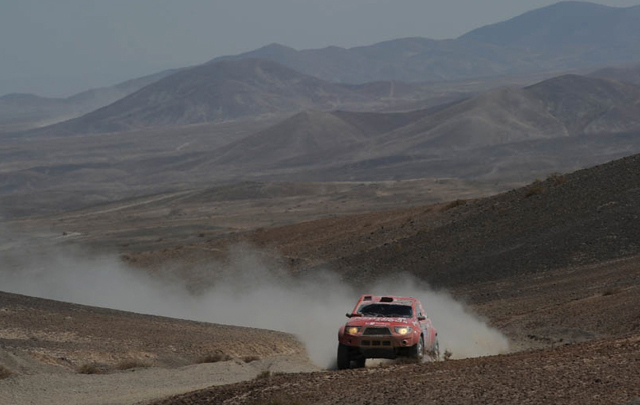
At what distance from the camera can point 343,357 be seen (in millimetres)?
16922

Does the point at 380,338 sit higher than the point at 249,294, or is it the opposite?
the point at 380,338

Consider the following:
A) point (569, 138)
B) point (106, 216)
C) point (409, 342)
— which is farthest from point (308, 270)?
point (569, 138)

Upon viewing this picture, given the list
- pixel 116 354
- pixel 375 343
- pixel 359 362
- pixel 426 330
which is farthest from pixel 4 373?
pixel 426 330

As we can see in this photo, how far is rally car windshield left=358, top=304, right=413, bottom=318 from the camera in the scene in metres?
18.1

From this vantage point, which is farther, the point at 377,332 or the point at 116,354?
the point at 116,354

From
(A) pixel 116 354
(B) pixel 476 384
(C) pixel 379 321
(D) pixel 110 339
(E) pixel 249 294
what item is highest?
(C) pixel 379 321

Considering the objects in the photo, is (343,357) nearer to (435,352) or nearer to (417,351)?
(417,351)

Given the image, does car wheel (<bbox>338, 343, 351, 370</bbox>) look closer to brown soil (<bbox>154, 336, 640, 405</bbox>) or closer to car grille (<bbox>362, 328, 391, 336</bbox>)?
car grille (<bbox>362, 328, 391, 336</bbox>)

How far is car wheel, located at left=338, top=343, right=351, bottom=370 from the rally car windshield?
4.37 ft

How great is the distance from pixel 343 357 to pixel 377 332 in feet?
2.19

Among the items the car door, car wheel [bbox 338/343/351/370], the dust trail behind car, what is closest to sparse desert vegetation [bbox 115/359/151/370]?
the dust trail behind car

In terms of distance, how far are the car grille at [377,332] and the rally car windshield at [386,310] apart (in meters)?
0.99

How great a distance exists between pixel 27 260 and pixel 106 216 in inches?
1753

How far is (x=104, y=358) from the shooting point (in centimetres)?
1980
